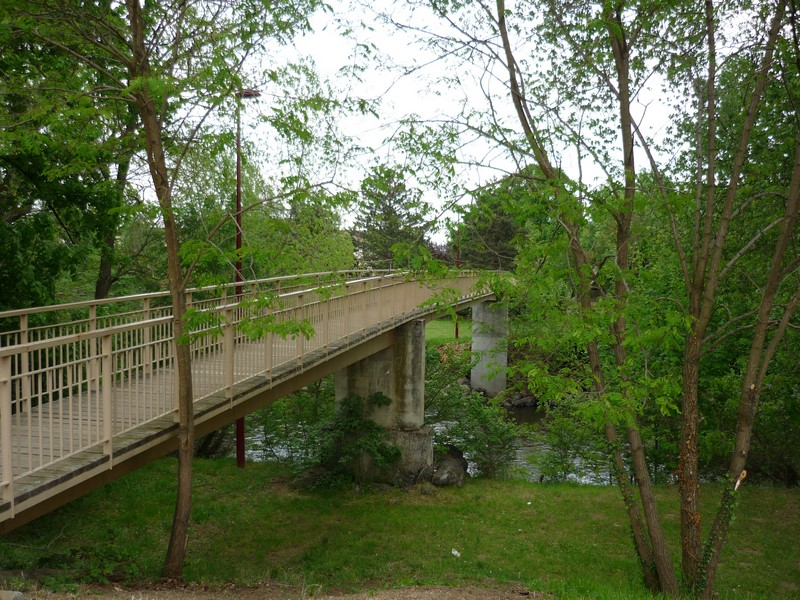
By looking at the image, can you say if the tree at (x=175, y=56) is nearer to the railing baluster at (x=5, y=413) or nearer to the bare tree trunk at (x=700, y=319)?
the railing baluster at (x=5, y=413)

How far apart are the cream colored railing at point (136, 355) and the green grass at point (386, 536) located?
1546 mm

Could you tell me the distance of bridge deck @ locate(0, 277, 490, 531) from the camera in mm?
4938

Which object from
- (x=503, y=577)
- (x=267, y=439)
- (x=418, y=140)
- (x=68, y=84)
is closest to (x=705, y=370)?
(x=503, y=577)

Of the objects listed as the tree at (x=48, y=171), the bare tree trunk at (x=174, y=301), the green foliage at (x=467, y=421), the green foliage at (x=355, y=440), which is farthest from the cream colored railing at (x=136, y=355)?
the green foliage at (x=467, y=421)

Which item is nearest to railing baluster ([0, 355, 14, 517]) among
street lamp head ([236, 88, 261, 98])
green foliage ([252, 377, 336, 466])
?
street lamp head ([236, 88, 261, 98])

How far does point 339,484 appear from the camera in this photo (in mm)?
14383

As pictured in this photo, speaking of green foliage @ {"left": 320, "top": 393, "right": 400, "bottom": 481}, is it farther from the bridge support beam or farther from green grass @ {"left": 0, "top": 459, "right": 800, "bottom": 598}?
green grass @ {"left": 0, "top": 459, "right": 800, "bottom": 598}

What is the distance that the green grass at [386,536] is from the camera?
8531mm

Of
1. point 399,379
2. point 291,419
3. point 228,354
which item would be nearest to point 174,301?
point 228,354

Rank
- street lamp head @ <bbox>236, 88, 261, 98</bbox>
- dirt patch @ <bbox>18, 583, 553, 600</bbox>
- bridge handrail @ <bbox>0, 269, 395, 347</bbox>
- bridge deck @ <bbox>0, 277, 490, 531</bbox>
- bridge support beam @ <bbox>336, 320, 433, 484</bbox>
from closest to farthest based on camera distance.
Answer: bridge deck @ <bbox>0, 277, 490, 531</bbox>, dirt patch @ <bbox>18, 583, 553, 600</bbox>, bridge handrail @ <bbox>0, 269, 395, 347</bbox>, street lamp head @ <bbox>236, 88, 261, 98</bbox>, bridge support beam @ <bbox>336, 320, 433, 484</bbox>

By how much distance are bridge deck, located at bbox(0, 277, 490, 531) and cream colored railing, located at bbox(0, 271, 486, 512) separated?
0.06 feet

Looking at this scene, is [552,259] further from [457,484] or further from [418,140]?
[457,484]

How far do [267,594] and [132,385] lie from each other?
3.13 m

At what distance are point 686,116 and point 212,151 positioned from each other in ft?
21.1
